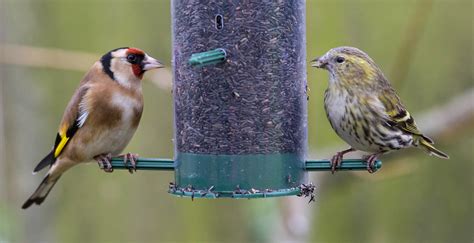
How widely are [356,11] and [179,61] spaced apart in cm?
372

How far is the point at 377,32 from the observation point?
9859 mm

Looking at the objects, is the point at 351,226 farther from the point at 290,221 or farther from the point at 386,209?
the point at 290,221

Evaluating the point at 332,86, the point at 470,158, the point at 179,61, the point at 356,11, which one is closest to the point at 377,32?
the point at 356,11

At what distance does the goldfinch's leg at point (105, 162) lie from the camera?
274 inches

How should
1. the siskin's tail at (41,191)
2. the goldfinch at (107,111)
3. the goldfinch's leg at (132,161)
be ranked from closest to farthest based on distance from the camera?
the goldfinch's leg at (132,161)
the goldfinch at (107,111)
the siskin's tail at (41,191)

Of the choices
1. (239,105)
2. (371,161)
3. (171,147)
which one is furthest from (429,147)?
(171,147)

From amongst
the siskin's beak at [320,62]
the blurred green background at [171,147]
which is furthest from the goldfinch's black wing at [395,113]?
the blurred green background at [171,147]

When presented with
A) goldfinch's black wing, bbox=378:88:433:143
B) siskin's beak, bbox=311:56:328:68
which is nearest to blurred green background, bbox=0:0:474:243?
goldfinch's black wing, bbox=378:88:433:143

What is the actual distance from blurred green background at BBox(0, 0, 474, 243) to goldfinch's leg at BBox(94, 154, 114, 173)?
1.86 metres

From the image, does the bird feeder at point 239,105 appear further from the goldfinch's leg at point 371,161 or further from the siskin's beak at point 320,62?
the siskin's beak at point 320,62

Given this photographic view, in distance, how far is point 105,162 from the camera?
701cm

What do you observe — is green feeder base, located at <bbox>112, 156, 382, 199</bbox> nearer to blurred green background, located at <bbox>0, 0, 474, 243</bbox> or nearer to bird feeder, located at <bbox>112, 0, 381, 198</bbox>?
bird feeder, located at <bbox>112, 0, 381, 198</bbox>

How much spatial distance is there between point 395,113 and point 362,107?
0.31 metres

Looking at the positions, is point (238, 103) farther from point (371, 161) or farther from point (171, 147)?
point (171, 147)
